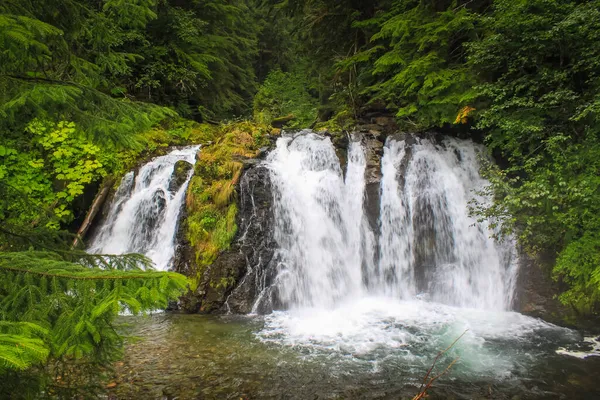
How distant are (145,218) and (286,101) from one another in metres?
14.0

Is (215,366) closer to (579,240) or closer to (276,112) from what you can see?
(579,240)

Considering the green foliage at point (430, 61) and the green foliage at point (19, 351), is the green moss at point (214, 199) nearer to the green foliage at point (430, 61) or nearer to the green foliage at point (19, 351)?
the green foliage at point (430, 61)

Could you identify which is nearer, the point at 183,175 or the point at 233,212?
the point at 233,212

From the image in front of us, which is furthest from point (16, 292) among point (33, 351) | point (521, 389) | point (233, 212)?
point (233, 212)

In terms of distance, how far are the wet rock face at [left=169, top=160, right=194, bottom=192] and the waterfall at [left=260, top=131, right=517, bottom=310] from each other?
2483mm

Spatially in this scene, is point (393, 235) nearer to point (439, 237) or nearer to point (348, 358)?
point (439, 237)

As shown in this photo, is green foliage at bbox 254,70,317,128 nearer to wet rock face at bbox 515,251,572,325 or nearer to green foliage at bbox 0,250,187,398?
wet rock face at bbox 515,251,572,325

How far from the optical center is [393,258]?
914 cm

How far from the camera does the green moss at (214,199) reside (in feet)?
27.4

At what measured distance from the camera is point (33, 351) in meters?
1.31

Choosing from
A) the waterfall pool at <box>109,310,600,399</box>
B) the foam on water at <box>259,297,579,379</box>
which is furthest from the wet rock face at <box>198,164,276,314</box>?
the foam on water at <box>259,297,579,379</box>

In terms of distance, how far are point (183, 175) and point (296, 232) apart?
12.7 feet

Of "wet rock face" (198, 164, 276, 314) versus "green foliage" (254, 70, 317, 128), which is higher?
"green foliage" (254, 70, 317, 128)

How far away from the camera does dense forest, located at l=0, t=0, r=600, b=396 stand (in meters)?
1.91
